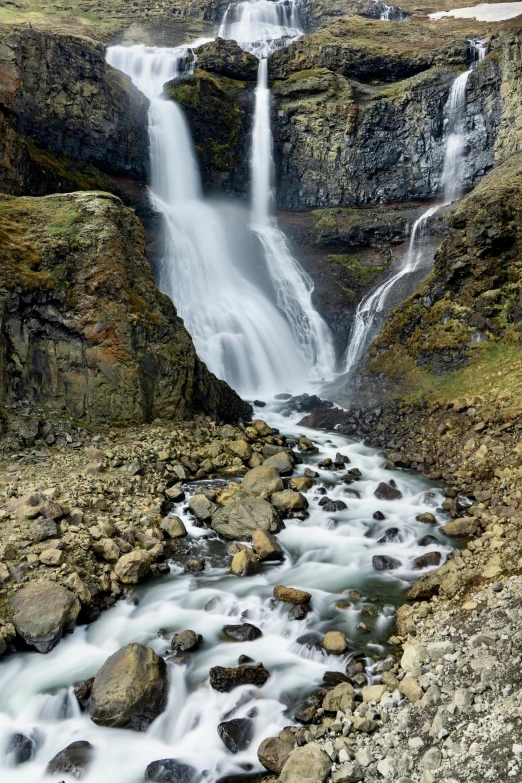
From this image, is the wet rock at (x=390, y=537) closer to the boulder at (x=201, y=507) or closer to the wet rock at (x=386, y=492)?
the wet rock at (x=386, y=492)

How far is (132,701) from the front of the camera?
622 cm

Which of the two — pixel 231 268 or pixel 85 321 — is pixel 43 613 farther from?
pixel 231 268

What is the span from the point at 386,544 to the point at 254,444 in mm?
5731

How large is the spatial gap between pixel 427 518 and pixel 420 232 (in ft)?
72.0

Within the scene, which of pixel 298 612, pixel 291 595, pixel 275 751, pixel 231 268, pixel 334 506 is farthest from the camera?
pixel 231 268

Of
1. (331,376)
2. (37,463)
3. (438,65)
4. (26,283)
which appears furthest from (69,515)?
(438,65)

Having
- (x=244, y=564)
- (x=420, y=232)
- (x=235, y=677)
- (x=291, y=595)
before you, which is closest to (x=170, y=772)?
(x=235, y=677)

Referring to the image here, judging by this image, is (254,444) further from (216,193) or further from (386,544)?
(216,193)

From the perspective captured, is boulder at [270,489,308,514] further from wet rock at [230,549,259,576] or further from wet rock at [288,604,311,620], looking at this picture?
wet rock at [288,604,311,620]

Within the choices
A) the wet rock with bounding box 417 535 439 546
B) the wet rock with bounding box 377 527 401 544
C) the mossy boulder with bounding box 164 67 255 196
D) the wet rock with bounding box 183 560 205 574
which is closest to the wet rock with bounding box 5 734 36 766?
the wet rock with bounding box 183 560 205 574

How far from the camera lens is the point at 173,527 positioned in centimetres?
1031

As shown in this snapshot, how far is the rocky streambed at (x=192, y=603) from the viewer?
19.9 ft

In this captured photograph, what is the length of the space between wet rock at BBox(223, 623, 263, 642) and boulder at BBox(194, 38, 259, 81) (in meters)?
39.1

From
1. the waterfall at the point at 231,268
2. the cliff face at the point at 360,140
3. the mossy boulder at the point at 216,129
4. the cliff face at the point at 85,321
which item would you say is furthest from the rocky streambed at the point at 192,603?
the cliff face at the point at 360,140
